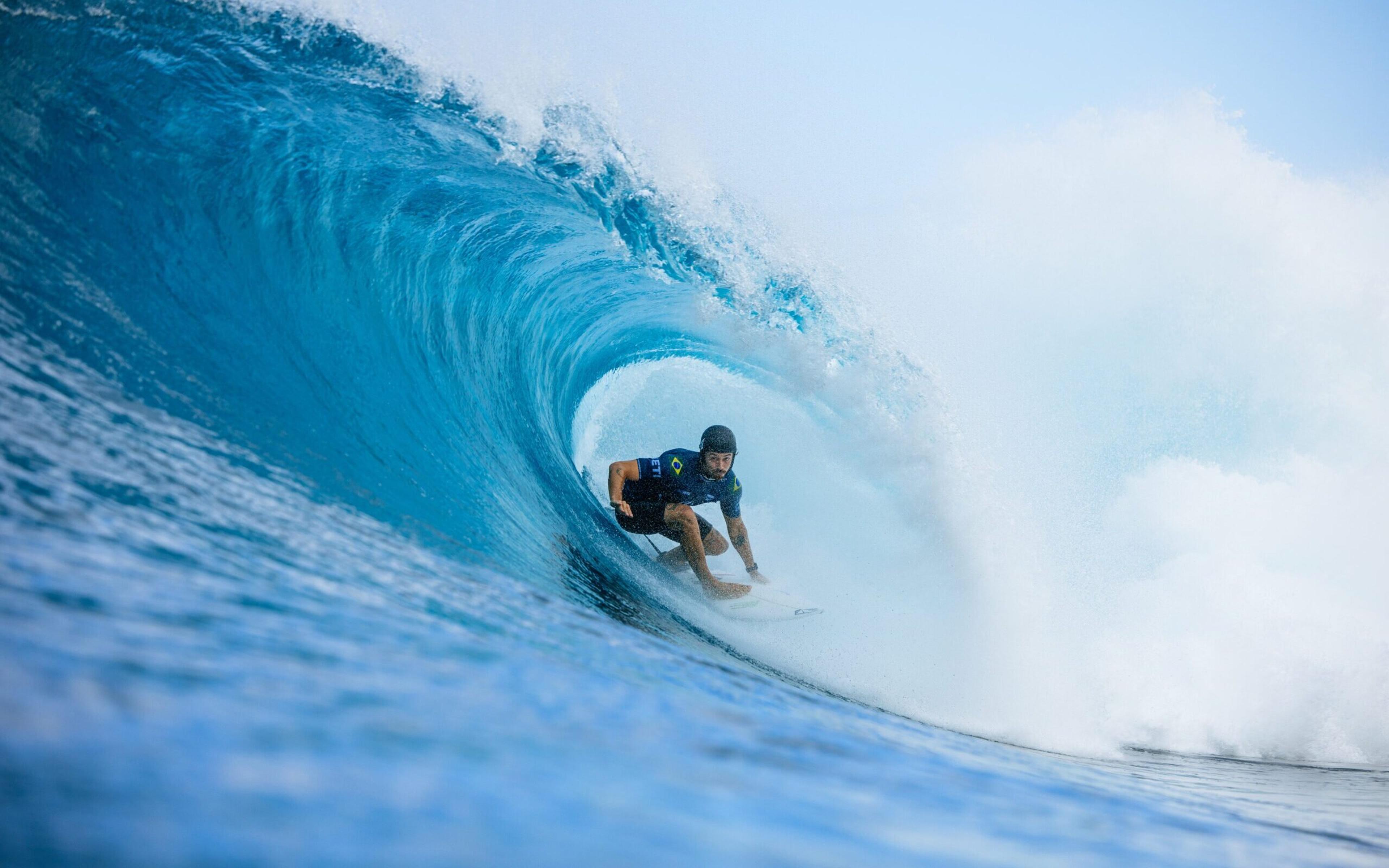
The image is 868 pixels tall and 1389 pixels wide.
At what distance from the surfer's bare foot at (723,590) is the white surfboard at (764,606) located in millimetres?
24

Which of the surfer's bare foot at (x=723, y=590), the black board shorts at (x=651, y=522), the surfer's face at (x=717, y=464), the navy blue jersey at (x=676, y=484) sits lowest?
the surfer's bare foot at (x=723, y=590)

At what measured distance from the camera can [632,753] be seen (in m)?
1.28

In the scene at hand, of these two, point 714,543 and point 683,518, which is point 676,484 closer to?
point 683,518

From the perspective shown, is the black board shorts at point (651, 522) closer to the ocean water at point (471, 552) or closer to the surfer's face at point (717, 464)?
the ocean water at point (471, 552)

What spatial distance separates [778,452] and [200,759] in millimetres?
6578

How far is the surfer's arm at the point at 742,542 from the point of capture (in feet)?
16.6

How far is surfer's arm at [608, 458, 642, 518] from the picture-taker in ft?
14.2

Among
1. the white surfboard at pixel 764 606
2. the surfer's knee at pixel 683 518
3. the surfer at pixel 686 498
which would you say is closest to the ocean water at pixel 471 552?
the white surfboard at pixel 764 606

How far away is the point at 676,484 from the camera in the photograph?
468cm

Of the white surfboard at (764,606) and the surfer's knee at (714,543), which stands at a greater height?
the surfer's knee at (714,543)

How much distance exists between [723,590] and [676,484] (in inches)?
29.6

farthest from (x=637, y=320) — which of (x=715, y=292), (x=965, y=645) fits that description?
(x=965, y=645)

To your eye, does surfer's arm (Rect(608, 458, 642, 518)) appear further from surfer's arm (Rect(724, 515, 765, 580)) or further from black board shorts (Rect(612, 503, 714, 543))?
surfer's arm (Rect(724, 515, 765, 580))

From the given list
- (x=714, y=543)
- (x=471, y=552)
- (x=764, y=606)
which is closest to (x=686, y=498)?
(x=714, y=543)
